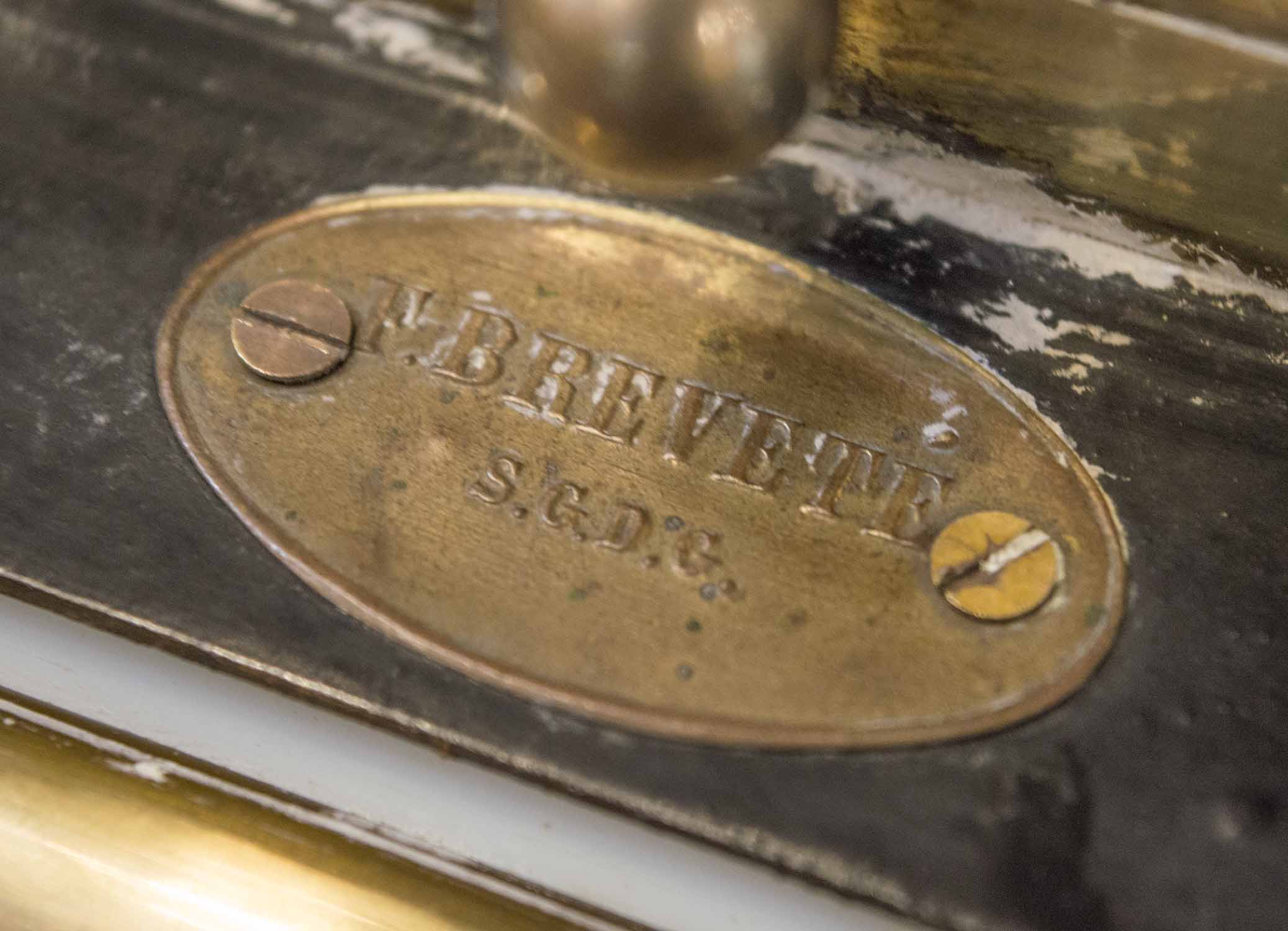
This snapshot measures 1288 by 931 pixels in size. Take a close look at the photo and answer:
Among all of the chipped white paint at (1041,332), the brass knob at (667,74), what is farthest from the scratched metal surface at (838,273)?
the brass knob at (667,74)

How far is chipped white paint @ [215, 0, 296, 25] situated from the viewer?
37.5 inches

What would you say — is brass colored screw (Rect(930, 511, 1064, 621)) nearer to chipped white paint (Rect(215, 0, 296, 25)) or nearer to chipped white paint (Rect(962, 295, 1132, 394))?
chipped white paint (Rect(962, 295, 1132, 394))

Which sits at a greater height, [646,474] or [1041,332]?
[1041,332]

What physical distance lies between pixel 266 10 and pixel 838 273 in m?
0.52

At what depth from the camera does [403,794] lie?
672 mm

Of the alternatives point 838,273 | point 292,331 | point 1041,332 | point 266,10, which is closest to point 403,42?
point 266,10

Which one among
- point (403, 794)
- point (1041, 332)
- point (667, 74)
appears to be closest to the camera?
point (667, 74)

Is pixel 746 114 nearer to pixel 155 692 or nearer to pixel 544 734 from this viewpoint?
pixel 544 734

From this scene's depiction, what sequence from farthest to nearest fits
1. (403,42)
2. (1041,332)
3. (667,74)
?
(403,42)
(1041,332)
(667,74)

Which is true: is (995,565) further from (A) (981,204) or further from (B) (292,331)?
(B) (292,331)

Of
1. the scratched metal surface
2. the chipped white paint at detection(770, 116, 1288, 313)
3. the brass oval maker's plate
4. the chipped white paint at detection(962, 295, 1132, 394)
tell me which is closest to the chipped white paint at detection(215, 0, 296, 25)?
the scratched metal surface

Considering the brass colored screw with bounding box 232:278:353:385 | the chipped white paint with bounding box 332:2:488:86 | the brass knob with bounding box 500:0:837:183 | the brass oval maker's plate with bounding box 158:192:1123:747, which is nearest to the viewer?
the brass knob with bounding box 500:0:837:183

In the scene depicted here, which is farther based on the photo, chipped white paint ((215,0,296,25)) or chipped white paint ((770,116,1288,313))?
chipped white paint ((215,0,296,25))

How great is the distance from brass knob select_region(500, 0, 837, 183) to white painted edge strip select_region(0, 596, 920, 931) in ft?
1.17
